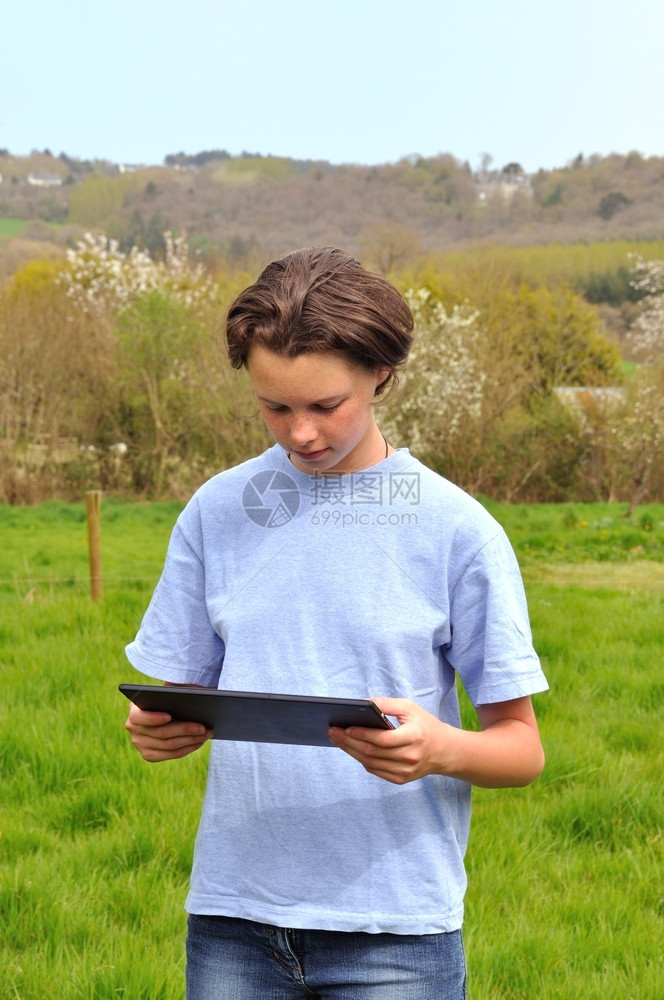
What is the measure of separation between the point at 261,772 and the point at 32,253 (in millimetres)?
29945

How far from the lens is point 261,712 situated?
114 centimetres

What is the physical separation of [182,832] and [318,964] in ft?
6.82

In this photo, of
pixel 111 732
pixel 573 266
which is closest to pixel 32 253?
pixel 573 266

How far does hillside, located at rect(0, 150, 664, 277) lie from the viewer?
23078 millimetres

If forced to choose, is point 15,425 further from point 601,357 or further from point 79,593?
point 601,357

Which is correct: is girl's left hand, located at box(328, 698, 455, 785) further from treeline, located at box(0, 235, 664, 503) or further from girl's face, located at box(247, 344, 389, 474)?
treeline, located at box(0, 235, 664, 503)

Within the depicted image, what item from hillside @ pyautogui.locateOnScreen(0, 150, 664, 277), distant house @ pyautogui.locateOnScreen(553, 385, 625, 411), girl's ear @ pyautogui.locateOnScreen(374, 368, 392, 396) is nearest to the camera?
girl's ear @ pyautogui.locateOnScreen(374, 368, 392, 396)

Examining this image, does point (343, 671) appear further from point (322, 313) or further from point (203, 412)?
point (203, 412)

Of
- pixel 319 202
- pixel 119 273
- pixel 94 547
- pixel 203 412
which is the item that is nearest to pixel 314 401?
pixel 94 547

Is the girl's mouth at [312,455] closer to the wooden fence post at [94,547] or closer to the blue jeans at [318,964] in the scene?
the blue jeans at [318,964]

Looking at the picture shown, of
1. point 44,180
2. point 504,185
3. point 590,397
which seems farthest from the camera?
point 504,185

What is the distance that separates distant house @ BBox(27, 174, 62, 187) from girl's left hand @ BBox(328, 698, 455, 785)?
33423 mm

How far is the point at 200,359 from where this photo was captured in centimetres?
1337

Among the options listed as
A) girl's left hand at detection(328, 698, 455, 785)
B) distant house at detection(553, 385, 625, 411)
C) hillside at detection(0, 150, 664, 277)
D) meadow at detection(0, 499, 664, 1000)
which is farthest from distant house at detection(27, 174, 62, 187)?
girl's left hand at detection(328, 698, 455, 785)
